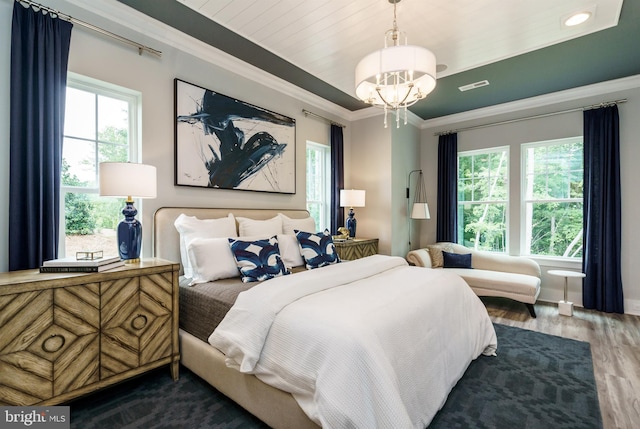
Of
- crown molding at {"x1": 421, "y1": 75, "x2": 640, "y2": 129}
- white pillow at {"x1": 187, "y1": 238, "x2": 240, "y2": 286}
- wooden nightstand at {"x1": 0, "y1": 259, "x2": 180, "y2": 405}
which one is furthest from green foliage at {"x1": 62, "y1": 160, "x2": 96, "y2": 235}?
crown molding at {"x1": 421, "y1": 75, "x2": 640, "y2": 129}

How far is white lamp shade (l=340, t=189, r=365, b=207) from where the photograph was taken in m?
4.25

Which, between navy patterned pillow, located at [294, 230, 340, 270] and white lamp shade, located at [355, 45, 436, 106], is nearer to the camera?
white lamp shade, located at [355, 45, 436, 106]

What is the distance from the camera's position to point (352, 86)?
147 inches

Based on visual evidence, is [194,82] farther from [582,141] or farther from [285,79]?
[582,141]

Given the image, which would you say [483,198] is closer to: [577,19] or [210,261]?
[577,19]

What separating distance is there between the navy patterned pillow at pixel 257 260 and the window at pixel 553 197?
3814mm

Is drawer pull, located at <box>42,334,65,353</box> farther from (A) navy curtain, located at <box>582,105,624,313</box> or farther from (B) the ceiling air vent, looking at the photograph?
(A) navy curtain, located at <box>582,105,624,313</box>

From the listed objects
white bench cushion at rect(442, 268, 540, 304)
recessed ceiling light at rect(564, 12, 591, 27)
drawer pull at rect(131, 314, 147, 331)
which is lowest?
white bench cushion at rect(442, 268, 540, 304)

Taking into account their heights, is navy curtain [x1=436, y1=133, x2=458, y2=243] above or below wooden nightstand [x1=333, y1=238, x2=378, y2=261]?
above

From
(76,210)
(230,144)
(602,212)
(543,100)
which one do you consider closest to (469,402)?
(230,144)

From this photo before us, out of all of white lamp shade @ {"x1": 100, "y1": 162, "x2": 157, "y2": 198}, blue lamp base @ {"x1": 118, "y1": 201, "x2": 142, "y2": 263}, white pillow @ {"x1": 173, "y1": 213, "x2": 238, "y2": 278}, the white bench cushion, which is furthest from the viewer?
the white bench cushion

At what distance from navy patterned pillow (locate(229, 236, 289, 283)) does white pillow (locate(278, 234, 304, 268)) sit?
291 millimetres

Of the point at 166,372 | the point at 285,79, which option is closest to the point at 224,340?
the point at 166,372

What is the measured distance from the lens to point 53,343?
1631mm
